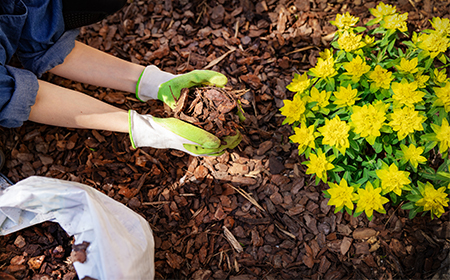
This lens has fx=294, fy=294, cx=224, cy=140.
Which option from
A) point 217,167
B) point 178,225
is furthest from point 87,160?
point 217,167

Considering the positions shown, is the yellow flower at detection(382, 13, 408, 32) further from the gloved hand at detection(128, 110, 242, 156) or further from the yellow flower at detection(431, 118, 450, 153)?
the gloved hand at detection(128, 110, 242, 156)

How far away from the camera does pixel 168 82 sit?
5.72 feet

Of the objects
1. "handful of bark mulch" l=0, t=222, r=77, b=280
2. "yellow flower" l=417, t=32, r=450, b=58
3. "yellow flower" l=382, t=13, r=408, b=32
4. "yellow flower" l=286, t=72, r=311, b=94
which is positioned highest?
"yellow flower" l=382, t=13, r=408, b=32

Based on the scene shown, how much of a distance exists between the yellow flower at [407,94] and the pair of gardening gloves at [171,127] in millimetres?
811

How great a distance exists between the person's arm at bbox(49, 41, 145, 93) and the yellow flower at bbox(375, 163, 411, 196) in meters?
1.47

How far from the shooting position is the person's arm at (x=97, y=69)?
176 centimetres

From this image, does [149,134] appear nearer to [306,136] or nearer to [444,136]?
[306,136]

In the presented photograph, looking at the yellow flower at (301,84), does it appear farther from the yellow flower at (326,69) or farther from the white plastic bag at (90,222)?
the white plastic bag at (90,222)

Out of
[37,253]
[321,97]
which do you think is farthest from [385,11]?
[37,253]

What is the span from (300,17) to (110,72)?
130cm

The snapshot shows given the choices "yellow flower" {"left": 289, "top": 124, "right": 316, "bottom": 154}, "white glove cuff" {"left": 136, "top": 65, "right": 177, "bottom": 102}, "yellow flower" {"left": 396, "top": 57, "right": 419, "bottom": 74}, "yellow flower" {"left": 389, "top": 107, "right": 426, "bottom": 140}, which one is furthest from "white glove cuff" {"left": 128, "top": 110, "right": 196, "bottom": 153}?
"yellow flower" {"left": 396, "top": 57, "right": 419, "bottom": 74}

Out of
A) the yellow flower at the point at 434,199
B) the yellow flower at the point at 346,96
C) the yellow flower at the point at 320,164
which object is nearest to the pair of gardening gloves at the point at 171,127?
the yellow flower at the point at 320,164

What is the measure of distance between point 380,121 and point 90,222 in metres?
1.38

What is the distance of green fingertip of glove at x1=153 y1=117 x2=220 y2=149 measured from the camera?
5.20ft
